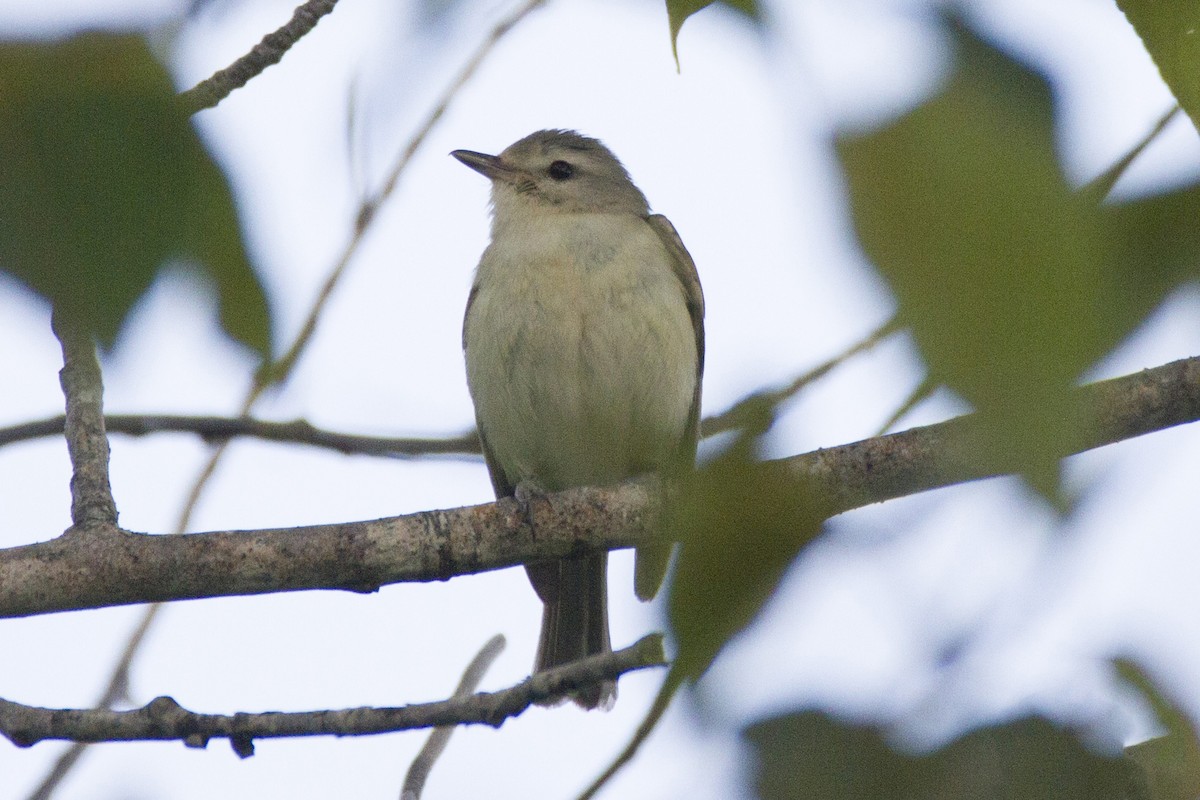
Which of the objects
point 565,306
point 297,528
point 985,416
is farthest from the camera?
point 565,306

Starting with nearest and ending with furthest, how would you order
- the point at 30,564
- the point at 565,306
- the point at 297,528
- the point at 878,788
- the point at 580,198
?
the point at 878,788 < the point at 30,564 < the point at 297,528 < the point at 565,306 < the point at 580,198

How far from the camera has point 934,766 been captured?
4.61ft

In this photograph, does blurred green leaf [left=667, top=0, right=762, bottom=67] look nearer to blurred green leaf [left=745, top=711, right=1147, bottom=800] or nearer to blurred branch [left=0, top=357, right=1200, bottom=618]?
blurred green leaf [left=745, top=711, right=1147, bottom=800]

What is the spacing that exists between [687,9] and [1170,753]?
99cm

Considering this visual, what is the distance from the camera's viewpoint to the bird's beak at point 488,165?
8406 millimetres

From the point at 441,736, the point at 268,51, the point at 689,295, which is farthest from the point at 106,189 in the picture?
the point at 689,295

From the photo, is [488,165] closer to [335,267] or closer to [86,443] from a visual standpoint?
[335,267]

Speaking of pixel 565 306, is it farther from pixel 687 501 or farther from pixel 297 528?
pixel 687 501

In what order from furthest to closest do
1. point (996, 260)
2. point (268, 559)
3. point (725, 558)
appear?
point (268, 559)
point (725, 558)
point (996, 260)

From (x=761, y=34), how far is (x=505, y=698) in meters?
2.16

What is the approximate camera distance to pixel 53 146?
1.39 metres

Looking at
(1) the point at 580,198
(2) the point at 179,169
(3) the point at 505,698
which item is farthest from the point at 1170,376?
(1) the point at 580,198

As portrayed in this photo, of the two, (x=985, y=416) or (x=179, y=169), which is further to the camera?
(x=179, y=169)

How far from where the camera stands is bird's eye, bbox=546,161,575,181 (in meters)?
8.34
